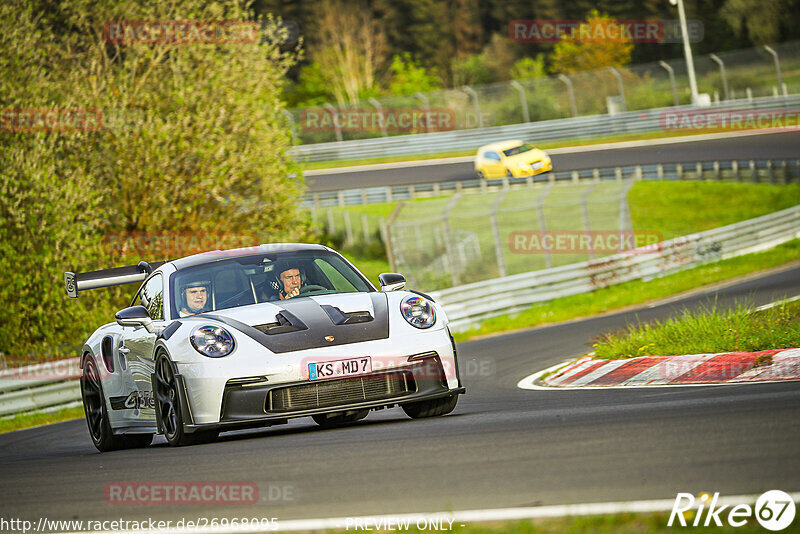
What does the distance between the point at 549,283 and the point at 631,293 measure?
1690 mm

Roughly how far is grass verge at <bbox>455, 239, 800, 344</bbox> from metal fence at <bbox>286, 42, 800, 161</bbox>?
1896 centimetres

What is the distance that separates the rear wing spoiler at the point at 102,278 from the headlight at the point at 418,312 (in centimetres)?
265

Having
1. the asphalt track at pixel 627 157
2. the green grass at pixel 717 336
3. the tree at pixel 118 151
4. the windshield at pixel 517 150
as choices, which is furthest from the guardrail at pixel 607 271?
the windshield at pixel 517 150

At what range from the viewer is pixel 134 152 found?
72.7ft

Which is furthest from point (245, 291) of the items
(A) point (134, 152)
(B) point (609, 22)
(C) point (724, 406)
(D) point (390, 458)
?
(B) point (609, 22)

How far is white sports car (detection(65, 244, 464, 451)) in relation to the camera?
24.2 ft

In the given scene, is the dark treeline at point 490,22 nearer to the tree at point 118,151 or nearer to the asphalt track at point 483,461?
the tree at point 118,151

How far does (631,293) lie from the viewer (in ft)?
75.3

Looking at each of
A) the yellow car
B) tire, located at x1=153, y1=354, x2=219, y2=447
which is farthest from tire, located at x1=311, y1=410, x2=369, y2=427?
the yellow car

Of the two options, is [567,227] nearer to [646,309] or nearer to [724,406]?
[646,309]

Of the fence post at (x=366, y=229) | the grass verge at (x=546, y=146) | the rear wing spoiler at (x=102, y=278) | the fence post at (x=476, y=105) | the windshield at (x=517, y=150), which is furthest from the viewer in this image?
the fence post at (x=476, y=105)

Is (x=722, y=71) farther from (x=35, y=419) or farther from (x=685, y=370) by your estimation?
(x=685, y=370)

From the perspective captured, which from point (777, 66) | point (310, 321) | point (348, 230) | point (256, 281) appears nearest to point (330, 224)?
point (348, 230)

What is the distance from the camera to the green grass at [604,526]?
12.6 ft
